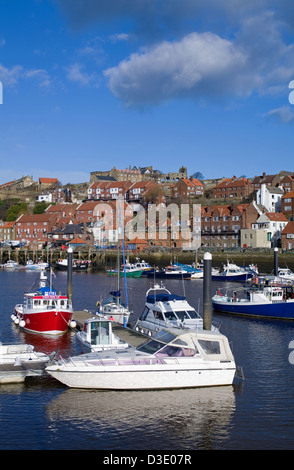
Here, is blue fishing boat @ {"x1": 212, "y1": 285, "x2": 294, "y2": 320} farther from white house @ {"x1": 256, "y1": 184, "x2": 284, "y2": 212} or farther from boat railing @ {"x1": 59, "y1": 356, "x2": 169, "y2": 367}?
white house @ {"x1": 256, "y1": 184, "x2": 284, "y2": 212}

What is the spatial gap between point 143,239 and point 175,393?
8868 centimetres

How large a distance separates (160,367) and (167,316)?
29.3 feet

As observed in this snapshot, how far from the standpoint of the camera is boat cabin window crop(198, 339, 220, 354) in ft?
61.0

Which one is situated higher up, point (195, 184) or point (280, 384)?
A: point (195, 184)

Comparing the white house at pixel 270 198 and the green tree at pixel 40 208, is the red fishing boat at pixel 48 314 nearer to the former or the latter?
the white house at pixel 270 198

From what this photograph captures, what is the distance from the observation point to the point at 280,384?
19.6 m

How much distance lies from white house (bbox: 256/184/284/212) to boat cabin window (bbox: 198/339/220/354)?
297ft

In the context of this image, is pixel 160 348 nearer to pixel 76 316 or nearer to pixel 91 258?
pixel 76 316

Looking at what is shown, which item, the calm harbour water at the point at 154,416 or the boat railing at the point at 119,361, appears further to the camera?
the boat railing at the point at 119,361

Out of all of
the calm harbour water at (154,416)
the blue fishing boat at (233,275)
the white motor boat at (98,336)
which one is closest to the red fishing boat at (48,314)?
the white motor boat at (98,336)

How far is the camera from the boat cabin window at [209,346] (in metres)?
18.6
